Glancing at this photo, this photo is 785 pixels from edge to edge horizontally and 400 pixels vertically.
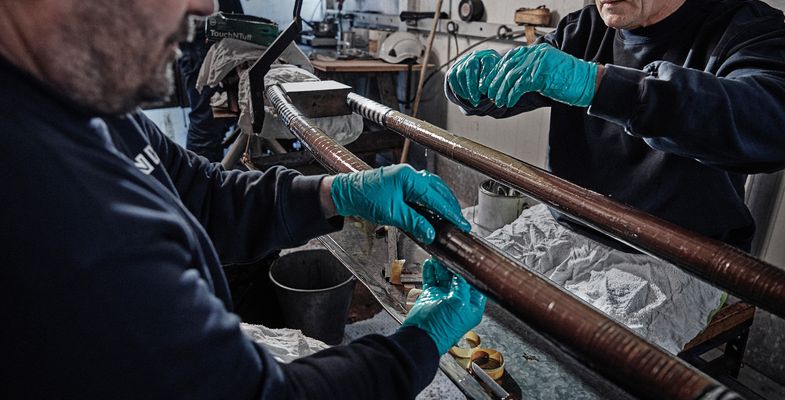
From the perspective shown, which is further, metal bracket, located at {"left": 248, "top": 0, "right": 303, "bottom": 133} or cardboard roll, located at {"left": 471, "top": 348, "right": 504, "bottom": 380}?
metal bracket, located at {"left": 248, "top": 0, "right": 303, "bottom": 133}

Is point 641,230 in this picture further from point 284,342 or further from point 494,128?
point 494,128

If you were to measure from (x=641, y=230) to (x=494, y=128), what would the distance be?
260 centimetres

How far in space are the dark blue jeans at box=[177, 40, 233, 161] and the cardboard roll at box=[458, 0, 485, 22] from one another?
6.10 ft

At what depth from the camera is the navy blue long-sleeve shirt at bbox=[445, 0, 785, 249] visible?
1.06m

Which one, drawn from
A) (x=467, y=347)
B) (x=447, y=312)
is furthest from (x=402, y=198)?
(x=467, y=347)

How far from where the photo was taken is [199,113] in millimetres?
3631

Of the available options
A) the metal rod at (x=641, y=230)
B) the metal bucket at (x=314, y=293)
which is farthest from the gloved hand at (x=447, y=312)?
the metal bucket at (x=314, y=293)

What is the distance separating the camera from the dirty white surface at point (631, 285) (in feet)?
4.47

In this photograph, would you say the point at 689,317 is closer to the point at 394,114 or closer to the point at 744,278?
the point at 744,278

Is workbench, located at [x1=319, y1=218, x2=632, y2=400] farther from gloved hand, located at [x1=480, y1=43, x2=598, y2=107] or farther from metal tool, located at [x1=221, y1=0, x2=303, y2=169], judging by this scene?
metal tool, located at [x1=221, y1=0, x2=303, y2=169]

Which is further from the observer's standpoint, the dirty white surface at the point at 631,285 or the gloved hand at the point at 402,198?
the dirty white surface at the point at 631,285

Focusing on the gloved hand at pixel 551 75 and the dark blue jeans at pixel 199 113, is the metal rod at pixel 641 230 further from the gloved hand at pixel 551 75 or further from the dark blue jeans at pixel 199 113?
the dark blue jeans at pixel 199 113

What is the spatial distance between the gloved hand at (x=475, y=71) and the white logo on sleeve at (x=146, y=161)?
Answer: 88 centimetres

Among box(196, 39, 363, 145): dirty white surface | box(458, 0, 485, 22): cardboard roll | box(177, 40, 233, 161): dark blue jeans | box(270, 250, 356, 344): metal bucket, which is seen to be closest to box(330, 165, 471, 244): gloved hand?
box(270, 250, 356, 344): metal bucket
